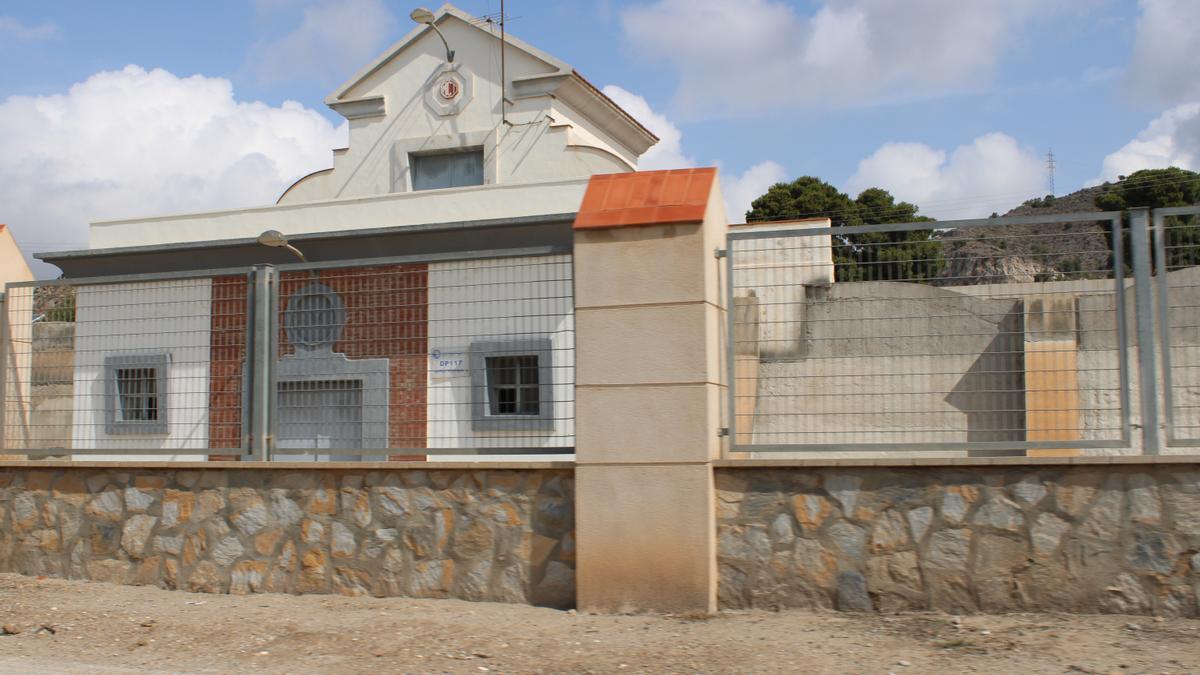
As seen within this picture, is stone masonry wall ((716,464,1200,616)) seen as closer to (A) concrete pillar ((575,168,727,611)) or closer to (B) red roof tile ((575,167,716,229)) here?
(A) concrete pillar ((575,168,727,611))

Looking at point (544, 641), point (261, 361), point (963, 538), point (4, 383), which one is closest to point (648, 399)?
point (544, 641)

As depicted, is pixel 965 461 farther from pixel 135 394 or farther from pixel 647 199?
pixel 135 394

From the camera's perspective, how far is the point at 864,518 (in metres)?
6.22

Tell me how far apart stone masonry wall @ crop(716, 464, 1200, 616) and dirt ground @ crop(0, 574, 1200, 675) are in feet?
A: 0.41

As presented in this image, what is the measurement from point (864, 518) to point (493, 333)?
2.66m

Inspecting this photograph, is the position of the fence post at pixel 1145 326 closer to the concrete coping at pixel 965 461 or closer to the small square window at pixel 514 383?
the concrete coping at pixel 965 461

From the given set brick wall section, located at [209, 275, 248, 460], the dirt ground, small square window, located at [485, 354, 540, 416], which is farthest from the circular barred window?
the dirt ground

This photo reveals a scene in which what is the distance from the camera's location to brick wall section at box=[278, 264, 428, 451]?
755 cm

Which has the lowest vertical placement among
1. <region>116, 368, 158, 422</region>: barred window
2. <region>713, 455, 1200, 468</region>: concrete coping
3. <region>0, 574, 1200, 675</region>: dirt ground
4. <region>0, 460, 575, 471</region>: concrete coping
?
<region>0, 574, 1200, 675</region>: dirt ground

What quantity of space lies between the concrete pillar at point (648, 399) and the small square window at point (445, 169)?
17958 millimetres

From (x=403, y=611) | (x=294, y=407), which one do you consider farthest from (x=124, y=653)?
(x=294, y=407)

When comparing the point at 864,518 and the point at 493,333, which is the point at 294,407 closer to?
the point at 493,333

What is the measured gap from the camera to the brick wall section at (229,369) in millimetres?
7855

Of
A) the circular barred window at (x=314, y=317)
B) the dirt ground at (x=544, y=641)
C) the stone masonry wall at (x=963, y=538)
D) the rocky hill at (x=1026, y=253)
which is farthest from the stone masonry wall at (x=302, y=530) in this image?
the rocky hill at (x=1026, y=253)
